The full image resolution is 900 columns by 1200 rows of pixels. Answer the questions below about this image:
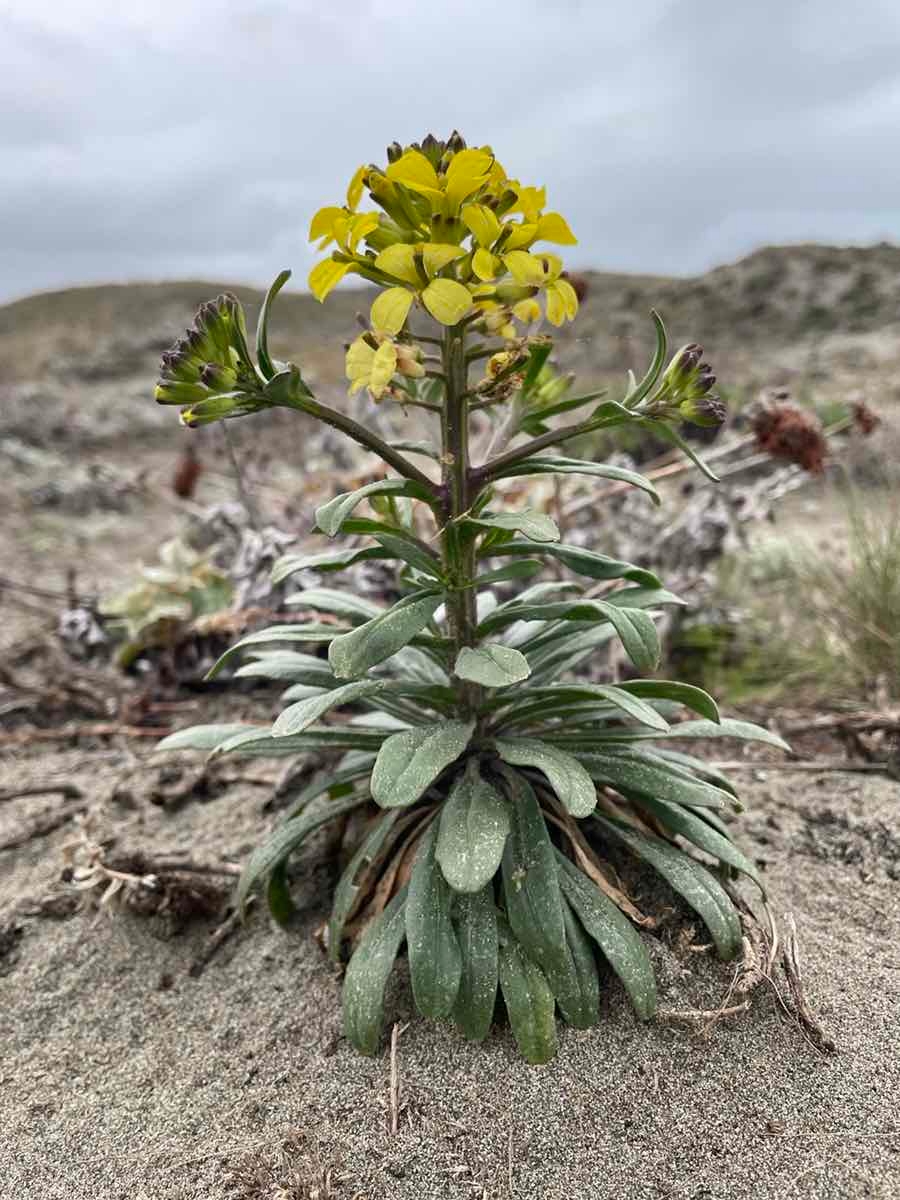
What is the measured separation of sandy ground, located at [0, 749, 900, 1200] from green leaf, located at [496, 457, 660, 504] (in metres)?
0.86

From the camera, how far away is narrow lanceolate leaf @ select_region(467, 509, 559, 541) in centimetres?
154

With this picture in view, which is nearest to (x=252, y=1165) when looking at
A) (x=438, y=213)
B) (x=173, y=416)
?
(x=438, y=213)

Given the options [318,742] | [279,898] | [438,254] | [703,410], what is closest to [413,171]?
[438,254]

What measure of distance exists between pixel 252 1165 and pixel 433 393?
56.5 inches

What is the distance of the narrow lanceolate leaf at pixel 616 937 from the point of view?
5.17ft

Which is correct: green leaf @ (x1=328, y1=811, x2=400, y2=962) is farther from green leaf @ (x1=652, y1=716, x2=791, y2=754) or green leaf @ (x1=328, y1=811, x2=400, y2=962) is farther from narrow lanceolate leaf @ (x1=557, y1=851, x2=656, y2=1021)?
green leaf @ (x1=652, y1=716, x2=791, y2=754)

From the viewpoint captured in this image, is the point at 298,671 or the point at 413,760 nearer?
the point at 413,760

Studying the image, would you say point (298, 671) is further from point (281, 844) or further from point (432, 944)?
point (432, 944)

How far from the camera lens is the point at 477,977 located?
1.58m

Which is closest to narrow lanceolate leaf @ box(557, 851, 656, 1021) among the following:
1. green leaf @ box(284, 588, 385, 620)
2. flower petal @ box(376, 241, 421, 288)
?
green leaf @ box(284, 588, 385, 620)

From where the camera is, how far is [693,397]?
1642mm

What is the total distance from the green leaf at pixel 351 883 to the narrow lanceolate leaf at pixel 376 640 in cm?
47

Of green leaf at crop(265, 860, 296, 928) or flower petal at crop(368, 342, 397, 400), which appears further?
green leaf at crop(265, 860, 296, 928)

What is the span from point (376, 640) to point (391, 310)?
1.76ft
